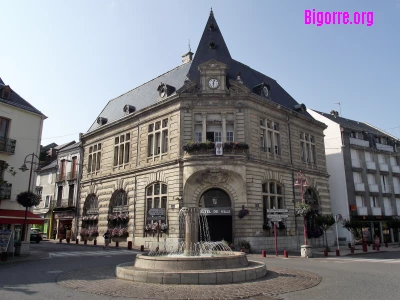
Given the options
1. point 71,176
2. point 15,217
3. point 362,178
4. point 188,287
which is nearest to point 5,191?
point 15,217

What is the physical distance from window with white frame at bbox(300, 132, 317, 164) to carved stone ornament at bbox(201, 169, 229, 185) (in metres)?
9.95

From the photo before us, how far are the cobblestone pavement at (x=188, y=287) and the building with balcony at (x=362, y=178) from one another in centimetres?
2657

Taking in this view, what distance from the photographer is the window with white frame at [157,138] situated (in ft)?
90.0

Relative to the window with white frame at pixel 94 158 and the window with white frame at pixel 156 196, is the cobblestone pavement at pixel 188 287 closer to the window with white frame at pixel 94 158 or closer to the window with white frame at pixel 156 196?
the window with white frame at pixel 156 196

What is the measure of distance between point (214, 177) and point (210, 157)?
1.58 meters

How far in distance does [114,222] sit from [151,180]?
6541 mm

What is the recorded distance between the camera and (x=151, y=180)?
2717 cm

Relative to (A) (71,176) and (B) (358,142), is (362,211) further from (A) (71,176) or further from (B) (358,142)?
(A) (71,176)

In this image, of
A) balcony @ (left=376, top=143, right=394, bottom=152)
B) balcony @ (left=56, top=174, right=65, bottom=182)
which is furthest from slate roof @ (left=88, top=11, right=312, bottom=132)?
balcony @ (left=376, top=143, right=394, bottom=152)

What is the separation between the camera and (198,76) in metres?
28.0

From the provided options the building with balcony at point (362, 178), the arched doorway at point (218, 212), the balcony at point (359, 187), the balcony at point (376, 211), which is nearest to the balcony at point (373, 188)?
the building with balcony at point (362, 178)

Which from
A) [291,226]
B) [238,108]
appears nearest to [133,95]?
[238,108]

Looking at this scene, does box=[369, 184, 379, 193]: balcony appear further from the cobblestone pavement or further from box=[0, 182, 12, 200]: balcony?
box=[0, 182, 12, 200]: balcony

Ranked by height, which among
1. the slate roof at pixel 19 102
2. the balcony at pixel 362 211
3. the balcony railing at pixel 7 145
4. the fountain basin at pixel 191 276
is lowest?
the fountain basin at pixel 191 276
